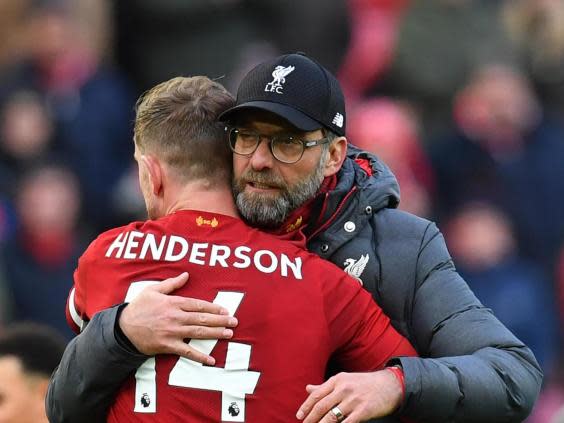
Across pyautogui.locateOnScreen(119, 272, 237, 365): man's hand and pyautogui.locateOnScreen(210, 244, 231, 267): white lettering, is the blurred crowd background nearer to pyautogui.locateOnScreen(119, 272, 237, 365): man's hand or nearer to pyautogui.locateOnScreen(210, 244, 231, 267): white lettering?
pyautogui.locateOnScreen(210, 244, 231, 267): white lettering

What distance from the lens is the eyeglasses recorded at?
14.6 feet

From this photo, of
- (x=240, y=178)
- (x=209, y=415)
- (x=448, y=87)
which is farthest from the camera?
(x=448, y=87)

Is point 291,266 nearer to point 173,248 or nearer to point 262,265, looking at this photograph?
point 262,265

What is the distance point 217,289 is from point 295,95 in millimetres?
673

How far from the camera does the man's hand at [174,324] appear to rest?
A: 414 centimetres

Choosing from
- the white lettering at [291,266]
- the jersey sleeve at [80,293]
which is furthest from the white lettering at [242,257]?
the jersey sleeve at [80,293]

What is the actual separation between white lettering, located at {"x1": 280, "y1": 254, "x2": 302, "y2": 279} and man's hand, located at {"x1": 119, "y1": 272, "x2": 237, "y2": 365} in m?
0.23

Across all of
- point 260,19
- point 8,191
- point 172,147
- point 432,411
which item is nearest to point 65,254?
point 8,191

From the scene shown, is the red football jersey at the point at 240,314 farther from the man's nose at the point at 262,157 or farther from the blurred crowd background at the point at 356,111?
the blurred crowd background at the point at 356,111

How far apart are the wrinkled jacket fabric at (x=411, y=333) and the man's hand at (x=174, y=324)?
7cm

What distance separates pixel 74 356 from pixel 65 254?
4.32 meters

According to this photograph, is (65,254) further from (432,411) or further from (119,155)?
(432,411)

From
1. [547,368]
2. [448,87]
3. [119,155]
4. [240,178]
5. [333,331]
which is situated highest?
[240,178]

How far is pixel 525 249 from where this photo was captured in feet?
29.1
